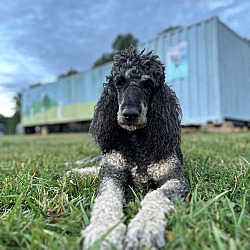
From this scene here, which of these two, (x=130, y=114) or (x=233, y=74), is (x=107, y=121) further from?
(x=233, y=74)

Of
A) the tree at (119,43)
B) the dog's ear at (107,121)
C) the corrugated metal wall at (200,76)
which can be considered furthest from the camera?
the tree at (119,43)

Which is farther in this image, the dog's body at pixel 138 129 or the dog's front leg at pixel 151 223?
the dog's body at pixel 138 129

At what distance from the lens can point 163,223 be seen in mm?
1813

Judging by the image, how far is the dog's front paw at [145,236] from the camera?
1632 mm

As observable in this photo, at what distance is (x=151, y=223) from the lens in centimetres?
178

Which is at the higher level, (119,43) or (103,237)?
(119,43)

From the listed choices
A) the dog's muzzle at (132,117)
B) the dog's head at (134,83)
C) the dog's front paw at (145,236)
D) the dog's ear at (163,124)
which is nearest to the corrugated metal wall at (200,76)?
the dog's ear at (163,124)

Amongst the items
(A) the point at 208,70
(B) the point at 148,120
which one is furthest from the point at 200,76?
(B) the point at 148,120

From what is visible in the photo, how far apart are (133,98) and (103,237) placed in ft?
4.06

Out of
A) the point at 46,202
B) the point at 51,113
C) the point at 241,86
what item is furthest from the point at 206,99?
the point at 51,113

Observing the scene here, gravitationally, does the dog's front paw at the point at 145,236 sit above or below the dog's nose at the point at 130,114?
below

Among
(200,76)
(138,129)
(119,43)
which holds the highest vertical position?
(119,43)

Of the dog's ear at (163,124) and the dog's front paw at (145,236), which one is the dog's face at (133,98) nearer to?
the dog's ear at (163,124)

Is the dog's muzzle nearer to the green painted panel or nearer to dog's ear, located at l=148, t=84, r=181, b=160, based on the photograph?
dog's ear, located at l=148, t=84, r=181, b=160
